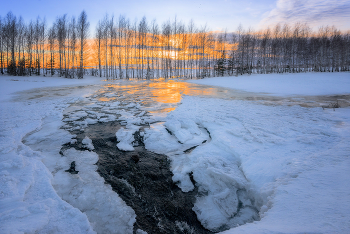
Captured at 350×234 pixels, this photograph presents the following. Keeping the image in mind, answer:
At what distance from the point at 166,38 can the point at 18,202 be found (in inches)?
1494

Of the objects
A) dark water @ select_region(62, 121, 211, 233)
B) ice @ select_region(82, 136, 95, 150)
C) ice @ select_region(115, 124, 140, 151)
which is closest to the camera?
dark water @ select_region(62, 121, 211, 233)

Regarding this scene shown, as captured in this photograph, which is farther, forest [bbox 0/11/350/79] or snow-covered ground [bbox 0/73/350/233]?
forest [bbox 0/11/350/79]

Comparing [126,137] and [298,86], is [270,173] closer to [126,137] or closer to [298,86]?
[126,137]

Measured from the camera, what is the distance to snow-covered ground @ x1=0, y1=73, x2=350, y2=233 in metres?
1.67

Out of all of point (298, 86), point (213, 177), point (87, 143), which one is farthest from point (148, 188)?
point (298, 86)

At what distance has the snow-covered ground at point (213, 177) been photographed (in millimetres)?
1675

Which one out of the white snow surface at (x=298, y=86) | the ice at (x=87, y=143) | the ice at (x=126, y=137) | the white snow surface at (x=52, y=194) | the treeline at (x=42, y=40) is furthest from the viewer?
the treeline at (x=42, y=40)

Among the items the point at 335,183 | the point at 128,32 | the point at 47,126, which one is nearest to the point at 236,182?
the point at 335,183

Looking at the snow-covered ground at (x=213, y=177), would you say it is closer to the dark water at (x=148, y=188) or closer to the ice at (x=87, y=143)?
the ice at (x=87, y=143)

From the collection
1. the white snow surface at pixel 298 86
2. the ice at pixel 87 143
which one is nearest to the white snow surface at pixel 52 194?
the ice at pixel 87 143

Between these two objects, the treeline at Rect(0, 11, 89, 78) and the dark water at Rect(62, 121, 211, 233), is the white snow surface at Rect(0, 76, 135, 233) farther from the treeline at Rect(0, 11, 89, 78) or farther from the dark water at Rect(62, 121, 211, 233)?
the treeline at Rect(0, 11, 89, 78)

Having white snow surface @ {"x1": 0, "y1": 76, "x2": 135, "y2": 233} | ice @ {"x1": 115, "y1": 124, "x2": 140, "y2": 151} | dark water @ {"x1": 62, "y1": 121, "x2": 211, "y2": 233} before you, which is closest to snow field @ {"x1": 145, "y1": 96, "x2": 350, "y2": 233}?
dark water @ {"x1": 62, "y1": 121, "x2": 211, "y2": 233}

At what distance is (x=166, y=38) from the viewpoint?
35.5 m

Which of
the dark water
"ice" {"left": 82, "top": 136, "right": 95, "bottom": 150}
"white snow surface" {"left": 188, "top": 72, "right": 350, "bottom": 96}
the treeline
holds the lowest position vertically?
the dark water
